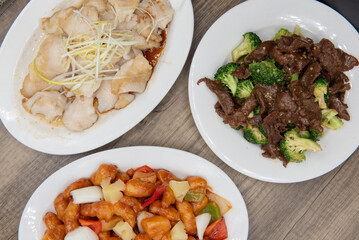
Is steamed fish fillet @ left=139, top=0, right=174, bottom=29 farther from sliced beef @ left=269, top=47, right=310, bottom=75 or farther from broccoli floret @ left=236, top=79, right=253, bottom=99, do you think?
sliced beef @ left=269, top=47, right=310, bottom=75

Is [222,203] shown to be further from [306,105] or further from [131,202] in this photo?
[306,105]

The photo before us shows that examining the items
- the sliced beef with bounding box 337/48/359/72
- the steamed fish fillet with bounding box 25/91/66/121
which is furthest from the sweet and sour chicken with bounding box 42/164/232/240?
the sliced beef with bounding box 337/48/359/72

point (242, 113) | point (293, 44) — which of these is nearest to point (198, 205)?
point (242, 113)

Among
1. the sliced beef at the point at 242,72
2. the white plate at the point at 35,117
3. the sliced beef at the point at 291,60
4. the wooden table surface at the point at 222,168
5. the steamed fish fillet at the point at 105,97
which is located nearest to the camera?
the sliced beef at the point at 291,60

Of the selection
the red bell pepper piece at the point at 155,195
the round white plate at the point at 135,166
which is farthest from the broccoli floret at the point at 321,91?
the red bell pepper piece at the point at 155,195

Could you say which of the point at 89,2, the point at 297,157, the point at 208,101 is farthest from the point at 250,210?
the point at 89,2

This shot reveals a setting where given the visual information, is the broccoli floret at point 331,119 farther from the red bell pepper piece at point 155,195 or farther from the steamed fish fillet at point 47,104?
the steamed fish fillet at point 47,104
